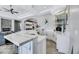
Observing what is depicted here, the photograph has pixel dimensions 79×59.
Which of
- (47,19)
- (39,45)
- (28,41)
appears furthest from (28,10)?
(39,45)

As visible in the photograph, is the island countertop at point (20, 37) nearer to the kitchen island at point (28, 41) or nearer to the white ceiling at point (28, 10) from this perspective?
the kitchen island at point (28, 41)

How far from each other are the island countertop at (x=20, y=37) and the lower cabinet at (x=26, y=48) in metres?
0.05

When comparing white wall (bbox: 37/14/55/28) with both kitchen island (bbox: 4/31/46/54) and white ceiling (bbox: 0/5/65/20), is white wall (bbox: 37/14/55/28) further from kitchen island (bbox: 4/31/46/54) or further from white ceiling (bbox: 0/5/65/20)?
kitchen island (bbox: 4/31/46/54)

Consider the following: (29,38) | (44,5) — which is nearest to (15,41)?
(29,38)

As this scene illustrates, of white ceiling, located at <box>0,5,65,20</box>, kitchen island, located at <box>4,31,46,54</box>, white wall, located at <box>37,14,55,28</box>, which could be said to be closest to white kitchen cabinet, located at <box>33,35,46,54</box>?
kitchen island, located at <box>4,31,46,54</box>

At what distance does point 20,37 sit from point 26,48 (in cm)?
18

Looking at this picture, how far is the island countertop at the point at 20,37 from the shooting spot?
1.21 m

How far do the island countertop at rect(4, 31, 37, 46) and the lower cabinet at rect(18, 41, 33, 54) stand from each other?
47 millimetres

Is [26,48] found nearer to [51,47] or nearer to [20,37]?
[20,37]

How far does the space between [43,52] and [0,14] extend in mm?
804

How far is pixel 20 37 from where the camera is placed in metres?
1.28

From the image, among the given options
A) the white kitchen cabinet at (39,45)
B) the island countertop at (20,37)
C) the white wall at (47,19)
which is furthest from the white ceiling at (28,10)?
the white kitchen cabinet at (39,45)
